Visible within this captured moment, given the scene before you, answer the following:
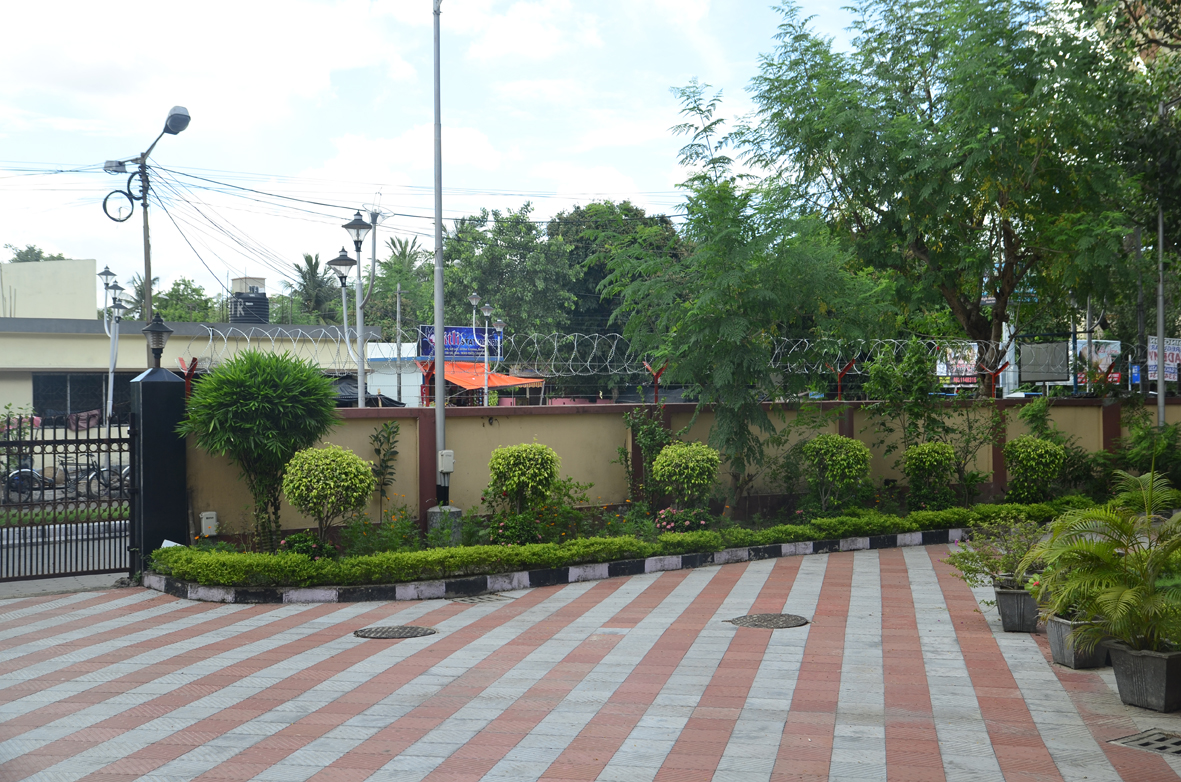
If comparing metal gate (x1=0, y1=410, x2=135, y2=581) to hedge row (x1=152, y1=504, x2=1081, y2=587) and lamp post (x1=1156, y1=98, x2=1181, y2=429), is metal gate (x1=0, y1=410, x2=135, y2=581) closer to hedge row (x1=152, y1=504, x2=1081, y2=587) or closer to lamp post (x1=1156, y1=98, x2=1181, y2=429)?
hedge row (x1=152, y1=504, x2=1081, y2=587)

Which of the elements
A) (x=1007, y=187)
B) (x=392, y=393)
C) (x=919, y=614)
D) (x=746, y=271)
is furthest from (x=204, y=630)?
(x=392, y=393)

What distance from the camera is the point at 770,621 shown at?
28.6 feet

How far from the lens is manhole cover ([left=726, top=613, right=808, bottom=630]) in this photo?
8.55 metres

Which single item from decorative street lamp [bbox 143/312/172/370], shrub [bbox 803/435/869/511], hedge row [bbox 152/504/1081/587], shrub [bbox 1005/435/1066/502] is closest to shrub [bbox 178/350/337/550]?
decorative street lamp [bbox 143/312/172/370]

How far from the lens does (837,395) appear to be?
49.1 feet

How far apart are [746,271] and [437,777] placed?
8.76 metres

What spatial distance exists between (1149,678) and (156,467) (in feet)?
33.0

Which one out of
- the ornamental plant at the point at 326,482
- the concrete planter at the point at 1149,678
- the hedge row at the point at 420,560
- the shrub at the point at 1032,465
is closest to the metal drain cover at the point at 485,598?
the hedge row at the point at 420,560

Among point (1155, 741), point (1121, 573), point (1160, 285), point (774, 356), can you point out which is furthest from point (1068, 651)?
point (1160, 285)

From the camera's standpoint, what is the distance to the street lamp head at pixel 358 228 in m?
15.6

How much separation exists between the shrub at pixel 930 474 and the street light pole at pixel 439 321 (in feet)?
24.9

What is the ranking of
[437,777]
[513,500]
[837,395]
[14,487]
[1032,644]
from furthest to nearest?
[837,395], [513,500], [14,487], [1032,644], [437,777]

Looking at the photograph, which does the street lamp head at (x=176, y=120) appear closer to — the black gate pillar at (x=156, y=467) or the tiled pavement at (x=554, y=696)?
the black gate pillar at (x=156, y=467)

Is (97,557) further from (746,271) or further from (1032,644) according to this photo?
(1032,644)
